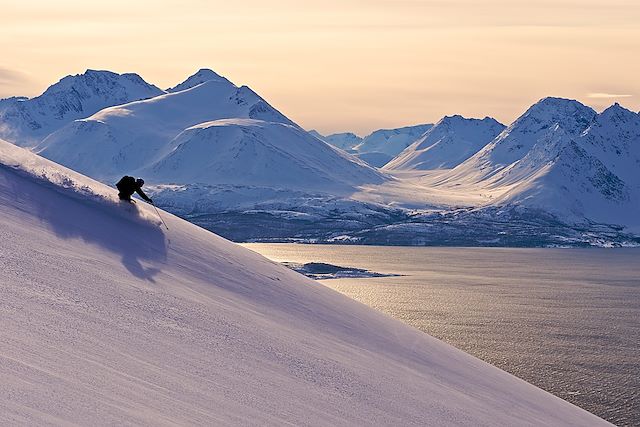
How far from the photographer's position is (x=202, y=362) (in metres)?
17.0

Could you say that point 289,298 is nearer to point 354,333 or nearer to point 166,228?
point 354,333

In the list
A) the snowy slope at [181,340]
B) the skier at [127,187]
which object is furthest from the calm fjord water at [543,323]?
the skier at [127,187]

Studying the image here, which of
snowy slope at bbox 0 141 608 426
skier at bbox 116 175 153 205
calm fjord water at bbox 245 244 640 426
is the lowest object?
calm fjord water at bbox 245 244 640 426

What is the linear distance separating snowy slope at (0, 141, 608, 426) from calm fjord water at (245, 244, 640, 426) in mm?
46548

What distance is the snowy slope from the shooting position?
1400 centimetres

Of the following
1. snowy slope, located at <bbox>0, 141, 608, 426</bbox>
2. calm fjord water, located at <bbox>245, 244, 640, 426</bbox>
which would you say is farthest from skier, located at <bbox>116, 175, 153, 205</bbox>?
calm fjord water, located at <bbox>245, 244, 640, 426</bbox>

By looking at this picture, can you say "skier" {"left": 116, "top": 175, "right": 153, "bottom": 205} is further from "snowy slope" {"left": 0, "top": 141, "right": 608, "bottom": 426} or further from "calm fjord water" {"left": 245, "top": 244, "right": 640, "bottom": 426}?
"calm fjord water" {"left": 245, "top": 244, "right": 640, "bottom": 426}

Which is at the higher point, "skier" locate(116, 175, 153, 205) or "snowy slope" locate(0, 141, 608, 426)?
"skier" locate(116, 175, 153, 205)

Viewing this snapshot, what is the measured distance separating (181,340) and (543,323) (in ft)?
371

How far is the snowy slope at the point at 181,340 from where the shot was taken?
45.9 ft

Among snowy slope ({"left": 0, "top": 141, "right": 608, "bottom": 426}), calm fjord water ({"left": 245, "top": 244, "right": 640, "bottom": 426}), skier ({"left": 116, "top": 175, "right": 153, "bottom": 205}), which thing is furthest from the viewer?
calm fjord water ({"left": 245, "top": 244, "right": 640, "bottom": 426})

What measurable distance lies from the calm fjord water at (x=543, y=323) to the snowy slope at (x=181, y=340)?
46.5 metres

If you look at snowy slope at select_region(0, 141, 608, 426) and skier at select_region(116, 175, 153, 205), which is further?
skier at select_region(116, 175, 153, 205)

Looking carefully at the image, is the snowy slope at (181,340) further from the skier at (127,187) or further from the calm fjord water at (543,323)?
the calm fjord water at (543,323)
